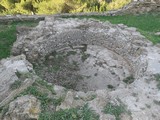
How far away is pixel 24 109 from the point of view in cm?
603

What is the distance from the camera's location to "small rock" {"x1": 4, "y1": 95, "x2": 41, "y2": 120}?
5.98 meters

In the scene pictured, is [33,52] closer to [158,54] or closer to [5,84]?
[5,84]

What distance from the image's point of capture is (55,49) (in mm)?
9852

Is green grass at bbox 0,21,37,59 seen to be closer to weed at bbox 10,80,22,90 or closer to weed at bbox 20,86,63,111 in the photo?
weed at bbox 10,80,22,90

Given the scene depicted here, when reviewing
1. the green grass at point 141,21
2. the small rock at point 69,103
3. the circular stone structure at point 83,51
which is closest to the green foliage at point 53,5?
the green grass at point 141,21

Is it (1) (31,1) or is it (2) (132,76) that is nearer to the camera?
(2) (132,76)

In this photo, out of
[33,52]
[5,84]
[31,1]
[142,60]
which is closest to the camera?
[5,84]

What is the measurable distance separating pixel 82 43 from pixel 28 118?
4546 mm

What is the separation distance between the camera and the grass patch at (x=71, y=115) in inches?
238

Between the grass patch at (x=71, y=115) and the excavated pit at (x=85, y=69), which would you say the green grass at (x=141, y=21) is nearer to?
the excavated pit at (x=85, y=69)

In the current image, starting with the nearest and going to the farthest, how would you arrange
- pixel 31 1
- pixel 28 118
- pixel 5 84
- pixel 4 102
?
1. pixel 28 118
2. pixel 4 102
3. pixel 5 84
4. pixel 31 1

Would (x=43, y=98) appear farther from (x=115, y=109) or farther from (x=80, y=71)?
(x=80, y=71)

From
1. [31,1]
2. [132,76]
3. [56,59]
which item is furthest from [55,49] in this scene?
[31,1]

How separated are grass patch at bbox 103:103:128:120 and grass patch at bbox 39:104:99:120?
267 millimetres
